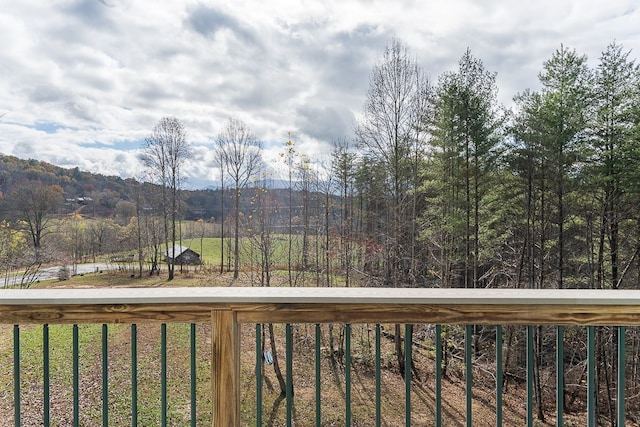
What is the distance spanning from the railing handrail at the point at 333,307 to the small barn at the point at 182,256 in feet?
24.3

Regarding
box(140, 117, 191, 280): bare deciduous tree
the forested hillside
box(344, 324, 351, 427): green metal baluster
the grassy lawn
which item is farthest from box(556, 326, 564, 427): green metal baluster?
box(140, 117, 191, 280): bare deciduous tree

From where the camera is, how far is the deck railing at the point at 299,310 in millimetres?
1092

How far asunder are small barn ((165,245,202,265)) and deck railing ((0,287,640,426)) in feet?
24.2

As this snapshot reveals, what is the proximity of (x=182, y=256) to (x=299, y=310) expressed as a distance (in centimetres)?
788

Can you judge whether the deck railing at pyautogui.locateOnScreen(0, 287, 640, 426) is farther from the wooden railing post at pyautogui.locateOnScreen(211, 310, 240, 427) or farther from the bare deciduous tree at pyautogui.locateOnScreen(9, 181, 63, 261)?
the bare deciduous tree at pyautogui.locateOnScreen(9, 181, 63, 261)

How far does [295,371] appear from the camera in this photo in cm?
727

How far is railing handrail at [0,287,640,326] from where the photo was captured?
3.58 ft

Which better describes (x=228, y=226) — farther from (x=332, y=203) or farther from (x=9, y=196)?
(x=9, y=196)

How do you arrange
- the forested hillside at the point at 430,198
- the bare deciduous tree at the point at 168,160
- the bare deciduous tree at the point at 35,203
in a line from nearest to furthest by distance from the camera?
the bare deciduous tree at the point at 35,203, the forested hillside at the point at 430,198, the bare deciduous tree at the point at 168,160

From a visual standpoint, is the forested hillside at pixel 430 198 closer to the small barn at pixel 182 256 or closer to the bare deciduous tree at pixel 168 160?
the bare deciduous tree at pixel 168 160

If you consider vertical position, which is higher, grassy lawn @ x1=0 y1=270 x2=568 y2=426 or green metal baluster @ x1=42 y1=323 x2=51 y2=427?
green metal baluster @ x1=42 y1=323 x2=51 y2=427

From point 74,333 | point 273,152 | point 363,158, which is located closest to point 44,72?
point 273,152

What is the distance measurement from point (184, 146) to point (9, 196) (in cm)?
343

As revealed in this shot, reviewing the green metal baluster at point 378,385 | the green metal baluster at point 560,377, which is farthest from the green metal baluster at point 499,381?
the green metal baluster at point 378,385
